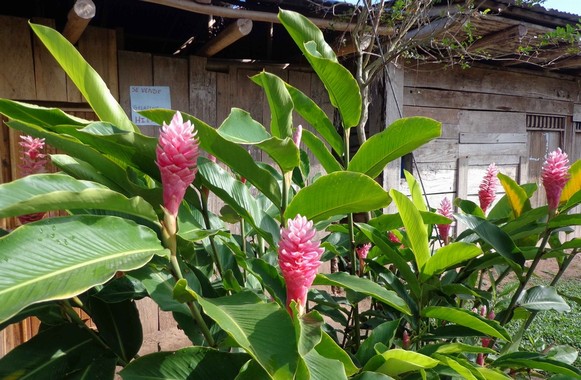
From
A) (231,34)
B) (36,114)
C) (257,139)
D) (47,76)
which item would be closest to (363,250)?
(257,139)

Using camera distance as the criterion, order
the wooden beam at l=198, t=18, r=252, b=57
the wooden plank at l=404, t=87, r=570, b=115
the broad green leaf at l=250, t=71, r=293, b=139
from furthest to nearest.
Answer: the wooden plank at l=404, t=87, r=570, b=115
the wooden beam at l=198, t=18, r=252, b=57
the broad green leaf at l=250, t=71, r=293, b=139

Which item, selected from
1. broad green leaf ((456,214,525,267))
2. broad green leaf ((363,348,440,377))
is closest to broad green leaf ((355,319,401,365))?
broad green leaf ((363,348,440,377))

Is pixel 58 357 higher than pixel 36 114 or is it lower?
lower

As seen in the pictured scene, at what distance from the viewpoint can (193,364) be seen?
788 mm

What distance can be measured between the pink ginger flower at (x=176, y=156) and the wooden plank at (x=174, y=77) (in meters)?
2.62

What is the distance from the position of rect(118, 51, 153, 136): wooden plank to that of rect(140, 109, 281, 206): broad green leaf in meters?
2.39

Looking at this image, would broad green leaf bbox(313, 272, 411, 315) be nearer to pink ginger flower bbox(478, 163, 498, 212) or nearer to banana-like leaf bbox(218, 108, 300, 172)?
banana-like leaf bbox(218, 108, 300, 172)

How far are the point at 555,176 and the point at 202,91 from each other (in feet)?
8.66

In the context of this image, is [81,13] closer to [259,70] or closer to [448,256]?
[259,70]

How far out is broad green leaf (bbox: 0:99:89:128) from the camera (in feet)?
2.51

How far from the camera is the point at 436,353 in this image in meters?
1.01

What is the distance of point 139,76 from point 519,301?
8.96 feet

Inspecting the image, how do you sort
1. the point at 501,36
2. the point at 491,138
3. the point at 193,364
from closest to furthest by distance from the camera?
the point at 193,364, the point at 501,36, the point at 491,138

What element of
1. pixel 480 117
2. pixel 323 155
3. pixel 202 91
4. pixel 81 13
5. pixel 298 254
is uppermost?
pixel 81 13
